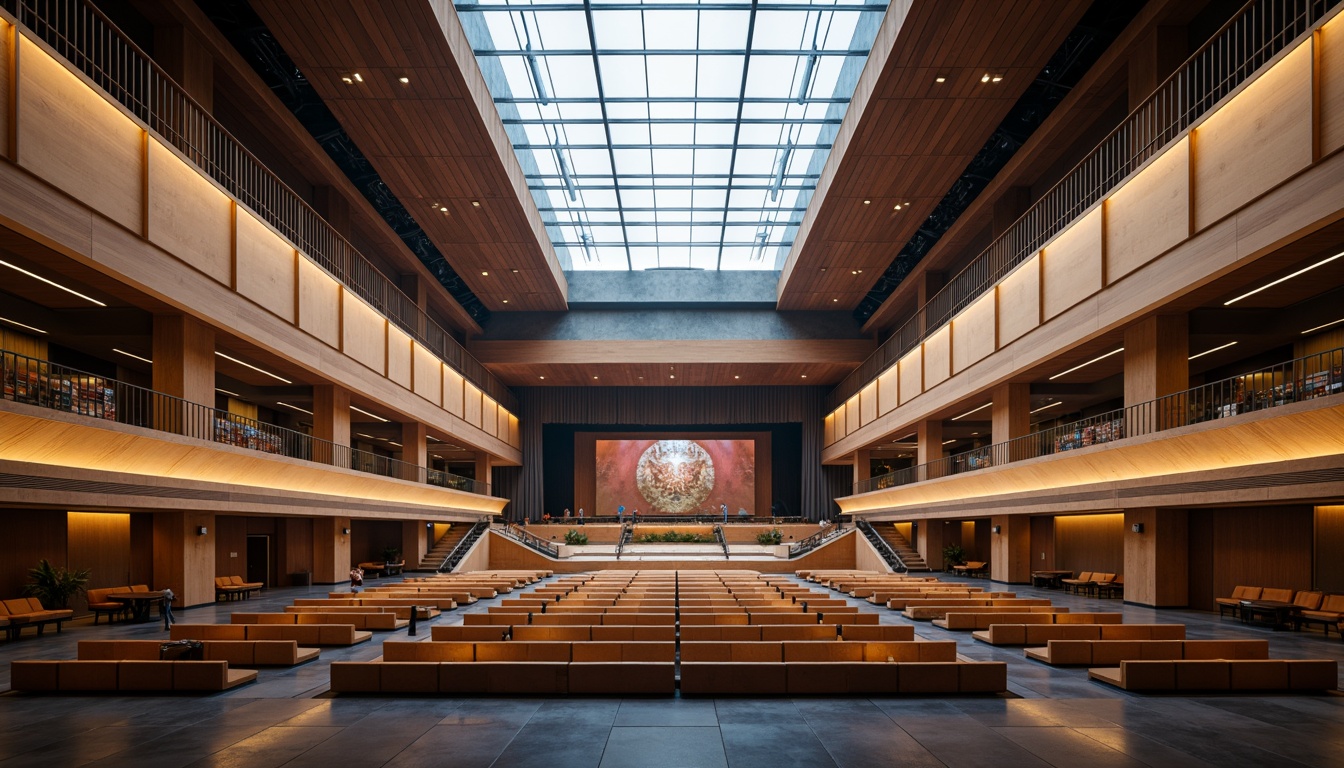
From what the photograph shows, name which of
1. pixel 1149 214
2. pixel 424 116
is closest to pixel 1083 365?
pixel 1149 214

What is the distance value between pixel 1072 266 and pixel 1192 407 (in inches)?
149

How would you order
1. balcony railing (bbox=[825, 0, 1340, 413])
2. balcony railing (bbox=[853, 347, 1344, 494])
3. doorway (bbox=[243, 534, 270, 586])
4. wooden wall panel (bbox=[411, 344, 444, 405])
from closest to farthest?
balcony railing (bbox=[825, 0, 1340, 413]), balcony railing (bbox=[853, 347, 1344, 494]), doorway (bbox=[243, 534, 270, 586]), wooden wall panel (bbox=[411, 344, 444, 405])

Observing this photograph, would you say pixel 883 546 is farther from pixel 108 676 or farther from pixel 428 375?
pixel 108 676

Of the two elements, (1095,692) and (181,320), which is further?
(181,320)

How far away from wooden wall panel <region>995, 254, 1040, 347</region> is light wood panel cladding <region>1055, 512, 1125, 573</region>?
629cm

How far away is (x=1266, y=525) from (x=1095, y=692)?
11272mm

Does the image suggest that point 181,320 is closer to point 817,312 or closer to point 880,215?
point 880,215

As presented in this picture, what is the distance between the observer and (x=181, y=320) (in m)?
16.5

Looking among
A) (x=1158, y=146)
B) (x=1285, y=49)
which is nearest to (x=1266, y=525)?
(x=1158, y=146)

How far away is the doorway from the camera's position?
1074 inches

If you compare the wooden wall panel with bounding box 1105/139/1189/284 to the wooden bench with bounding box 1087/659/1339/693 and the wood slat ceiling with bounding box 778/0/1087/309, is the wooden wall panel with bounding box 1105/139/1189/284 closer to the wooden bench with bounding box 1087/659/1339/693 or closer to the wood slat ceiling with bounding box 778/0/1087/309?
the wood slat ceiling with bounding box 778/0/1087/309

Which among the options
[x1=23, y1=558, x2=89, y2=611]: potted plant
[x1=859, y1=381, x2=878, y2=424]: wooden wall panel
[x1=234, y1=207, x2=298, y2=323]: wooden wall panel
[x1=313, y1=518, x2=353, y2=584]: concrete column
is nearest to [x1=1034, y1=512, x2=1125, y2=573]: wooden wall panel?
[x1=859, y1=381, x2=878, y2=424]: wooden wall panel

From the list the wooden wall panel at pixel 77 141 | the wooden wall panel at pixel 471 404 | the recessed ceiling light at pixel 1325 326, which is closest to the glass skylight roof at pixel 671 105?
the wooden wall panel at pixel 471 404

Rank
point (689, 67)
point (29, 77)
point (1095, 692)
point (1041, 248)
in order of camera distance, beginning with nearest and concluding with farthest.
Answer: point (1095, 692) → point (29, 77) → point (1041, 248) → point (689, 67)
